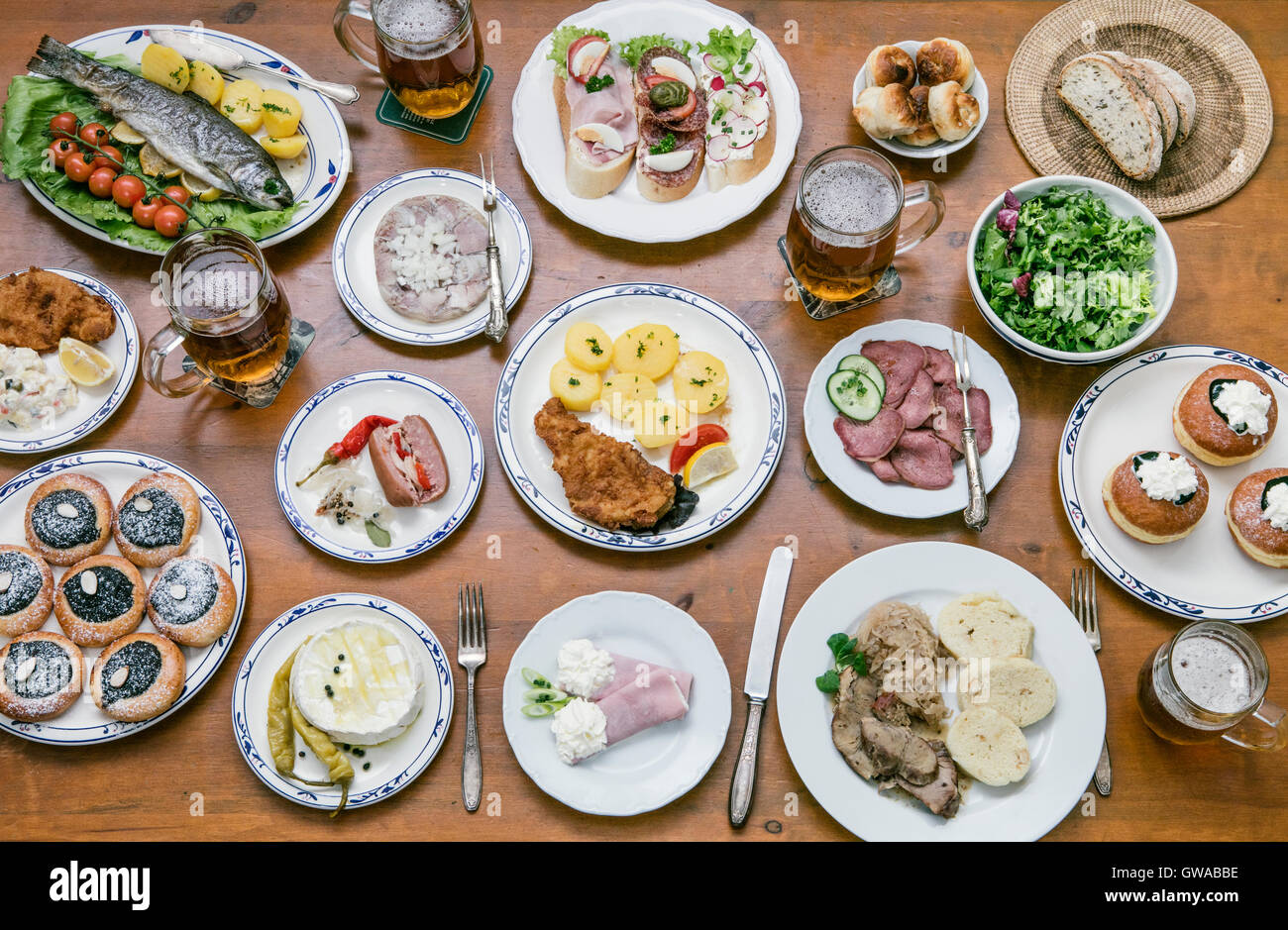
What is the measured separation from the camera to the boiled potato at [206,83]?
116 inches

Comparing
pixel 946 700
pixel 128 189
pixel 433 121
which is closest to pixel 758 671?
pixel 946 700

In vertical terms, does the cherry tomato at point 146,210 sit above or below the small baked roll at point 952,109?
below

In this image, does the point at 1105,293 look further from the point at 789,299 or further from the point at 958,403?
the point at 789,299

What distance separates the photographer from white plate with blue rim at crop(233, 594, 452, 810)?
2.48 metres

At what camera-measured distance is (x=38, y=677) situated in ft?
8.13

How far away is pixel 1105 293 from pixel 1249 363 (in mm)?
516

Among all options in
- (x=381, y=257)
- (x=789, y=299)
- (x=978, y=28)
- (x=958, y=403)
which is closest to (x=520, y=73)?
(x=381, y=257)

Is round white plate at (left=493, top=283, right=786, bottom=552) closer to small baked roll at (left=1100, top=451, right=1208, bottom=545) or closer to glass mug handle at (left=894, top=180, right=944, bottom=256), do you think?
glass mug handle at (left=894, top=180, right=944, bottom=256)

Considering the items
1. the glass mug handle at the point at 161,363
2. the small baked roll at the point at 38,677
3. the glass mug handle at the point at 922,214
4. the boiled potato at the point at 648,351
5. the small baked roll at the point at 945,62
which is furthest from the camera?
the small baked roll at the point at 945,62

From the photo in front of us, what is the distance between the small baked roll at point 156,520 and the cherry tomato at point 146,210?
2.68ft

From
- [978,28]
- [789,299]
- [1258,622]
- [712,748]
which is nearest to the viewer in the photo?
[712,748]

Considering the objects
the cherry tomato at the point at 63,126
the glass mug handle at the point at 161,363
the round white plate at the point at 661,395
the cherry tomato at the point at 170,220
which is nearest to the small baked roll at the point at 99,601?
the glass mug handle at the point at 161,363

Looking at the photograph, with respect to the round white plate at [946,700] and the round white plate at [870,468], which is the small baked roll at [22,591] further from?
the round white plate at [870,468]

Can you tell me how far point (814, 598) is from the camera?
8.49ft
